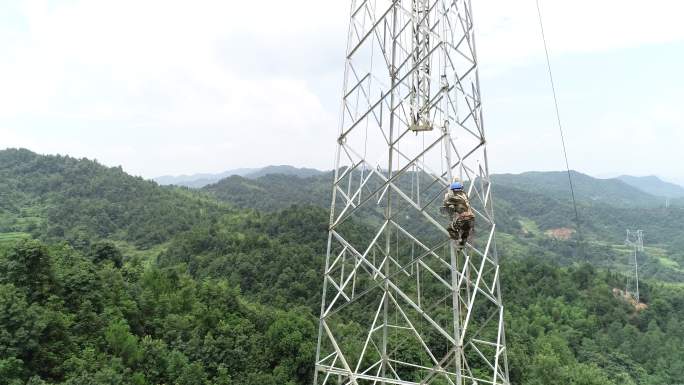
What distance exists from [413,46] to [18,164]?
4710 inches

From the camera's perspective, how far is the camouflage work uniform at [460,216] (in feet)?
23.8

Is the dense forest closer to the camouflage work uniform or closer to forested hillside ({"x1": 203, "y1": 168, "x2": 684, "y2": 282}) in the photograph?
forested hillside ({"x1": 203, "y1": 168, "x2": 684, "y2": 282})

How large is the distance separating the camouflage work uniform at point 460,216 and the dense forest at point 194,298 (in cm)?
1290

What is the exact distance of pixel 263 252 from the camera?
162 feet

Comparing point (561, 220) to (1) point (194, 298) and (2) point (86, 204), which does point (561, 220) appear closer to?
(2) point (86, 204)

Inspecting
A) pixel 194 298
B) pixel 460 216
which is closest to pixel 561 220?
pixel 194 298

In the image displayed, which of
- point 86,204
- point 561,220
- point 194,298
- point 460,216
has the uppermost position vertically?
point 460,216

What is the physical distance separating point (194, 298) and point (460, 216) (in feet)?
77.8

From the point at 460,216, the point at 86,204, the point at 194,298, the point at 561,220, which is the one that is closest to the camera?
the point at 460,216

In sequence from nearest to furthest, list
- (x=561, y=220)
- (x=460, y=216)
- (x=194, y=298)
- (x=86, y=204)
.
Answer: (x=460, y=216), (x=194, y=298), (x=86, y=204), (x=561, y=220)

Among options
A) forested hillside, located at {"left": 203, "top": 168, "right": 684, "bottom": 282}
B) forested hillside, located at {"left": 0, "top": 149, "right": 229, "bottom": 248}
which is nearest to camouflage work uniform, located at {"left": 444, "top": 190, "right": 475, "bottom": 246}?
forested hillside, located at {"left": 0, "top": 149, "right": 229, "bottom": 248}

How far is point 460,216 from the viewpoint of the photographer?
23.9 feet

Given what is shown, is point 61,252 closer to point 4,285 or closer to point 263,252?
point 4,285

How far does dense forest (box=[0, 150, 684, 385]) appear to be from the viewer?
18984mm
